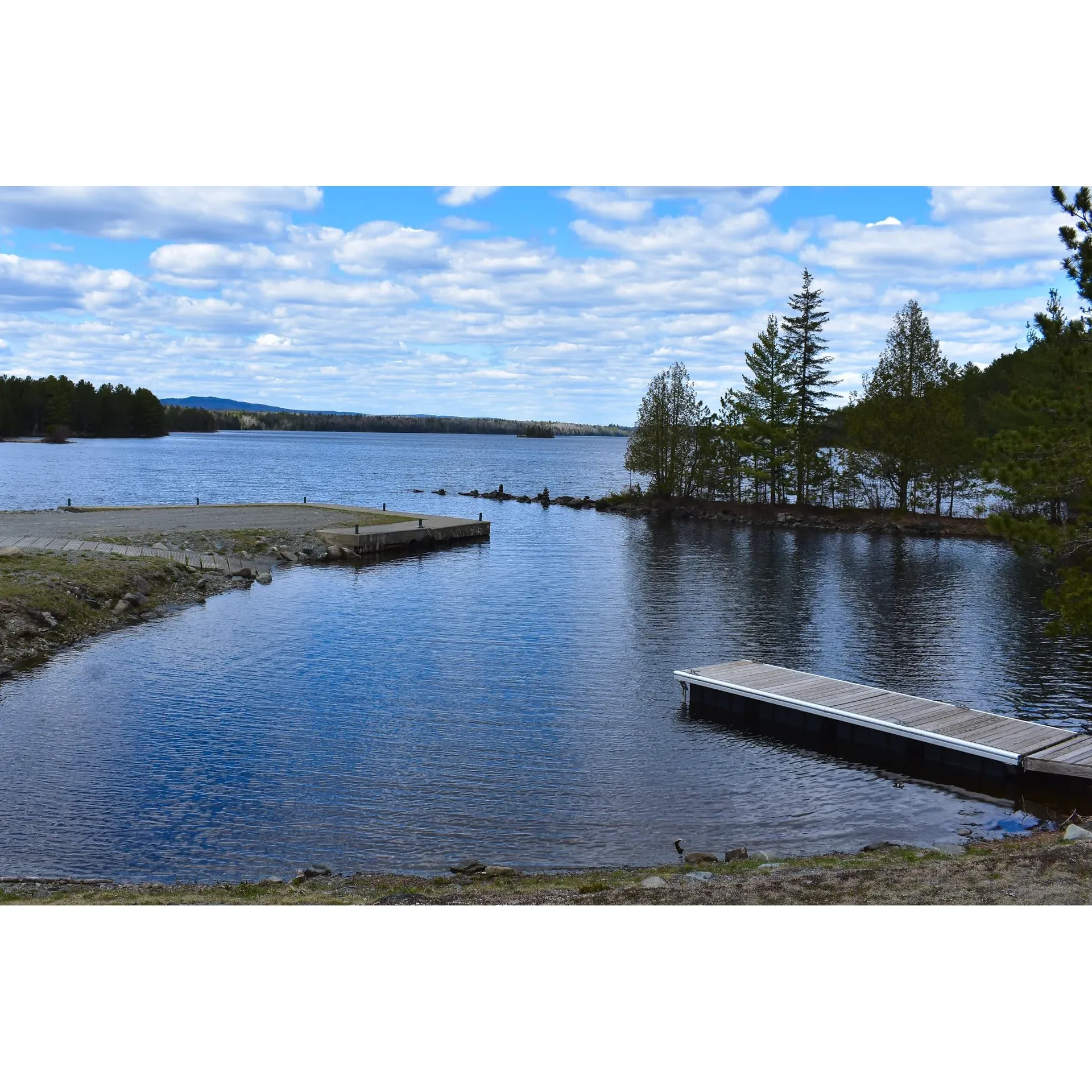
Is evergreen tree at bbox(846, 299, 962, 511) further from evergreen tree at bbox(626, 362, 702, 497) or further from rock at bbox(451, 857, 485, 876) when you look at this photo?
rock at bbox(451, 857, 485, 876)

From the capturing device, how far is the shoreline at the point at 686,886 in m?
13.4

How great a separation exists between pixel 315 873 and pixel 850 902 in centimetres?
806

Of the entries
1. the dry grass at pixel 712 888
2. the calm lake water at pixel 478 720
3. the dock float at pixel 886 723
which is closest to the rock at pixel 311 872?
the dry grass at pixel 712 888

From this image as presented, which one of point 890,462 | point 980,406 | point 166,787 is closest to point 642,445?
point 890,462

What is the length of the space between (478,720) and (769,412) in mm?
70077

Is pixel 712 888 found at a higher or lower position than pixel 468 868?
higher

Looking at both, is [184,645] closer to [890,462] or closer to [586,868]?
[586,868]

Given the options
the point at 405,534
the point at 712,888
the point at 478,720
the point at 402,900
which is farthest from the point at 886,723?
the point at 405,534

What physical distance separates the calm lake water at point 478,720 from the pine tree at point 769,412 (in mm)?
37489

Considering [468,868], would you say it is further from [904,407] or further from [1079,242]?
[904,407]

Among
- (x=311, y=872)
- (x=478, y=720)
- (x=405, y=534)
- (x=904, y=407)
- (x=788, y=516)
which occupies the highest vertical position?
(x=904, y=407)

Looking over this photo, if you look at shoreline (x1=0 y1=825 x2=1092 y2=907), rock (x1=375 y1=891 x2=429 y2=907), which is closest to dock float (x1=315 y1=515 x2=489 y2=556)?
shoreline (x1=0 y1=825 x2=1092 y2=907)

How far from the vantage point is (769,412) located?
3494 inches

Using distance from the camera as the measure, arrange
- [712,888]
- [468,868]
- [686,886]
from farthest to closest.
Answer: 1. [468,868]
2. [686,886]
3. [712,888]
